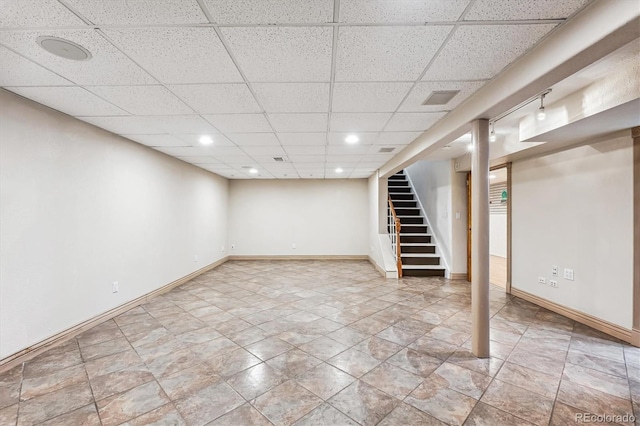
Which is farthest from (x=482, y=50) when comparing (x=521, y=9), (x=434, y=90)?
(x=434, y=90)

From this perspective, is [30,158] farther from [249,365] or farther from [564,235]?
[564,235]

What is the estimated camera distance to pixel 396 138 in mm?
3814

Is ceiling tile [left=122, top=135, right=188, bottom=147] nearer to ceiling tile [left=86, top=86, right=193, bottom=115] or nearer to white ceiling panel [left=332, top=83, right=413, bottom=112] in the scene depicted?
ceiling tile [left=86, top=86, right=193, bottom=115]

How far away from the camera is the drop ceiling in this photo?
1.44 meters

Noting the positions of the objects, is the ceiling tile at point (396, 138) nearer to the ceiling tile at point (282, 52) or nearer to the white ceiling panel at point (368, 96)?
the white ceiling panel at point (368, 96)

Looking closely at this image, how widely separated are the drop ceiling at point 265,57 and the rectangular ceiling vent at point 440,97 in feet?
0.17

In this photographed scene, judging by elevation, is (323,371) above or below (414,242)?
below

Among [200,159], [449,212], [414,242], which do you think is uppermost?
[200,159]

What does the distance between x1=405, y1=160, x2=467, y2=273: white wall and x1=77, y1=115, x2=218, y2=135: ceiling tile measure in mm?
4794

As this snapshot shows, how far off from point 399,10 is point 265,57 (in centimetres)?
92

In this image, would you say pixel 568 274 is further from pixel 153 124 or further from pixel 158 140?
pixel 158 140

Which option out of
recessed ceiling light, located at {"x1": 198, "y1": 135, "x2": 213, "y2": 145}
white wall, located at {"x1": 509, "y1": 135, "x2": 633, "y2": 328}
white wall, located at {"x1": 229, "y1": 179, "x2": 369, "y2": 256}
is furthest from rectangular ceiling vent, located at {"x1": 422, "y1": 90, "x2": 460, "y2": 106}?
white wall, located at {"x1": 229, "y1": 179, "x2": 369, "y2": 256}

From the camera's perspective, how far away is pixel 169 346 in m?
2.78

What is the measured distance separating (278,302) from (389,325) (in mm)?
1817
